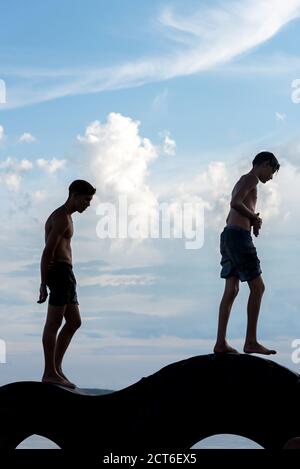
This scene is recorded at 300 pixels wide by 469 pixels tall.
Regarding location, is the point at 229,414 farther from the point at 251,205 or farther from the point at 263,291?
the point at 251,205

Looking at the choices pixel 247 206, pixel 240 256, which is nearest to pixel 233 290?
pixel 240 256

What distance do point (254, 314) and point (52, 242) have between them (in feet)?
8.06

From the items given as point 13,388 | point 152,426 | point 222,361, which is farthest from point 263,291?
point 13,388

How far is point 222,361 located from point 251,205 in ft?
5.92

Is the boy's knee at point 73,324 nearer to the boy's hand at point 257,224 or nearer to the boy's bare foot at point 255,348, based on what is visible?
the boy's bare foot at point 255,348

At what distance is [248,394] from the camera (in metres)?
9.95

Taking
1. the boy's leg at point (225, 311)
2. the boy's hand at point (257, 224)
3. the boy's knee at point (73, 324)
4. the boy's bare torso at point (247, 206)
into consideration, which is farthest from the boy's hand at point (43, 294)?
the boy's hand at point (257, 224)

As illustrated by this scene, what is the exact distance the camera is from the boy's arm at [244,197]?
1011cm

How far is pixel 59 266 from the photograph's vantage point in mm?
10477

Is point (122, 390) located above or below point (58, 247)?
below

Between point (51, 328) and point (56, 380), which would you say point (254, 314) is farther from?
point (56, 380)

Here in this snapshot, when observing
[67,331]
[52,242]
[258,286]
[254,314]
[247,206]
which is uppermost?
[247,206]

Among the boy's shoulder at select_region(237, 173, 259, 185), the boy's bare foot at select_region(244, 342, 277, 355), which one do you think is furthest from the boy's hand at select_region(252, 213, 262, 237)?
the boy's bare foot at select_region(244, 342, 277, 355)
